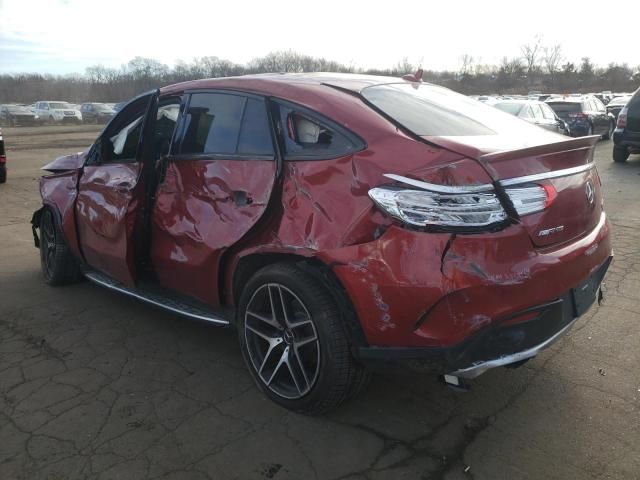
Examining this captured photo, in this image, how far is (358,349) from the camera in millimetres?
2684

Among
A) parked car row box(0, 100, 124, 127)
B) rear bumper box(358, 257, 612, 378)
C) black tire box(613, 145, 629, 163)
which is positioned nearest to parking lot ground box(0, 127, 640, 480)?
rear bumper box(358, 257, 612, 378)

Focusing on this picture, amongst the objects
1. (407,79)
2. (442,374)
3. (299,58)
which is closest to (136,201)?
(407,79)

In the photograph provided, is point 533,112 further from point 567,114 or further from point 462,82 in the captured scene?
point 462,82

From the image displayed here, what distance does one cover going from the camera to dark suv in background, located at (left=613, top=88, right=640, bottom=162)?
1241cm

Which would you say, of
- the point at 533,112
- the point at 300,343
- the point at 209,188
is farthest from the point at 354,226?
the point at 533,112

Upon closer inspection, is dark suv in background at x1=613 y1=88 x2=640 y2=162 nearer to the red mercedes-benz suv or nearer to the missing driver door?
the red mercedes-benz suv

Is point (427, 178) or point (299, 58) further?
point (299, 58)

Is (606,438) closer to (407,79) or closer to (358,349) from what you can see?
(358,349)

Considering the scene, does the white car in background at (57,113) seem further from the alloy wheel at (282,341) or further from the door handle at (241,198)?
the alloy wheel at (282,341)

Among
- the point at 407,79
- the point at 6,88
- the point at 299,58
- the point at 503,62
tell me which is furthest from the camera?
the point at 503,62

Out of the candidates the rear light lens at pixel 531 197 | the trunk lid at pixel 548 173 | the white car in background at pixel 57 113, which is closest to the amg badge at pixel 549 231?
the trunk lid at pixel 548 173

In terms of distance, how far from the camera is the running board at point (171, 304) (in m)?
3.47

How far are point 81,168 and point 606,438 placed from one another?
413cm

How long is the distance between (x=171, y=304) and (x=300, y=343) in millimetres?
1187
